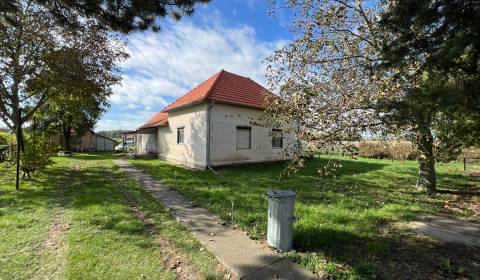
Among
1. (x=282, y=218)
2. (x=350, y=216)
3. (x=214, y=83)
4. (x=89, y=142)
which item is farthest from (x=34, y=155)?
(x=89, y=142)

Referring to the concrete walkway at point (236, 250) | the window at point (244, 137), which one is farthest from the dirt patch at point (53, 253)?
the window at point (244, 137)

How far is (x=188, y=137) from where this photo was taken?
48.0 ft

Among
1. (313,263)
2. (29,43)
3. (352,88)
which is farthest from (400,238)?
(29,43)

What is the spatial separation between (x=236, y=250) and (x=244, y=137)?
424 inches

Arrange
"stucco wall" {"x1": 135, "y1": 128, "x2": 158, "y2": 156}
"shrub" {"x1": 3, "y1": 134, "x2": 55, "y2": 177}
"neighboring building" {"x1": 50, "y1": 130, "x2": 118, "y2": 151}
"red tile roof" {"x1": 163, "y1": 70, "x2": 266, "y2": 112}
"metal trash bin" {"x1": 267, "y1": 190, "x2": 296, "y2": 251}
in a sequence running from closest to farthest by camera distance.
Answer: "metal trash bin" {"x1": 267, "y1": 190, "x2": 296, "y2": 251}
"shrub" {"x1": 3, "y1": 134, "x2": 55, "y2": 177}
"red tile roof" {"x1": 163, "y1": 70, "x2": 266, "y2": 112}
"stucco wall" {"x1": 135, "y1": 128, "x2": 158, "y2": 156}
"neighboring building" {"x1": 50, "y1": 130, "x2": 118, "y2": 151}

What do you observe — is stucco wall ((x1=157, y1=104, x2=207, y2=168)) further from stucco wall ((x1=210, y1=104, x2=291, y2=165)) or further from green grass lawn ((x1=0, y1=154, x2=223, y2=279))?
green grass lawn ((x1=0, y1=154, x2=223, y2=279))

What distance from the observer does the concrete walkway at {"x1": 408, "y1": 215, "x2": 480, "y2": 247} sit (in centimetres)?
457

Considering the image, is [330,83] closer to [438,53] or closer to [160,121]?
[438,53]

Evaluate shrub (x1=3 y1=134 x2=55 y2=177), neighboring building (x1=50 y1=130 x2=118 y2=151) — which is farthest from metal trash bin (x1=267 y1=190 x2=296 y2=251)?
neighboring building (x1=50 y1=130 x2=118 y2=151)

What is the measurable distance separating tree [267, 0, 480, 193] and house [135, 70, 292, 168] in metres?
4.00

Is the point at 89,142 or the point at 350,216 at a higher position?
the point at 89,142

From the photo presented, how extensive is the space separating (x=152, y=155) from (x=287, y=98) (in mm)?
15169

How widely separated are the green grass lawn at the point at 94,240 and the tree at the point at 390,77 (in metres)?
Answer: 3.54

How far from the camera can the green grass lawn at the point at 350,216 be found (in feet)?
11.8
